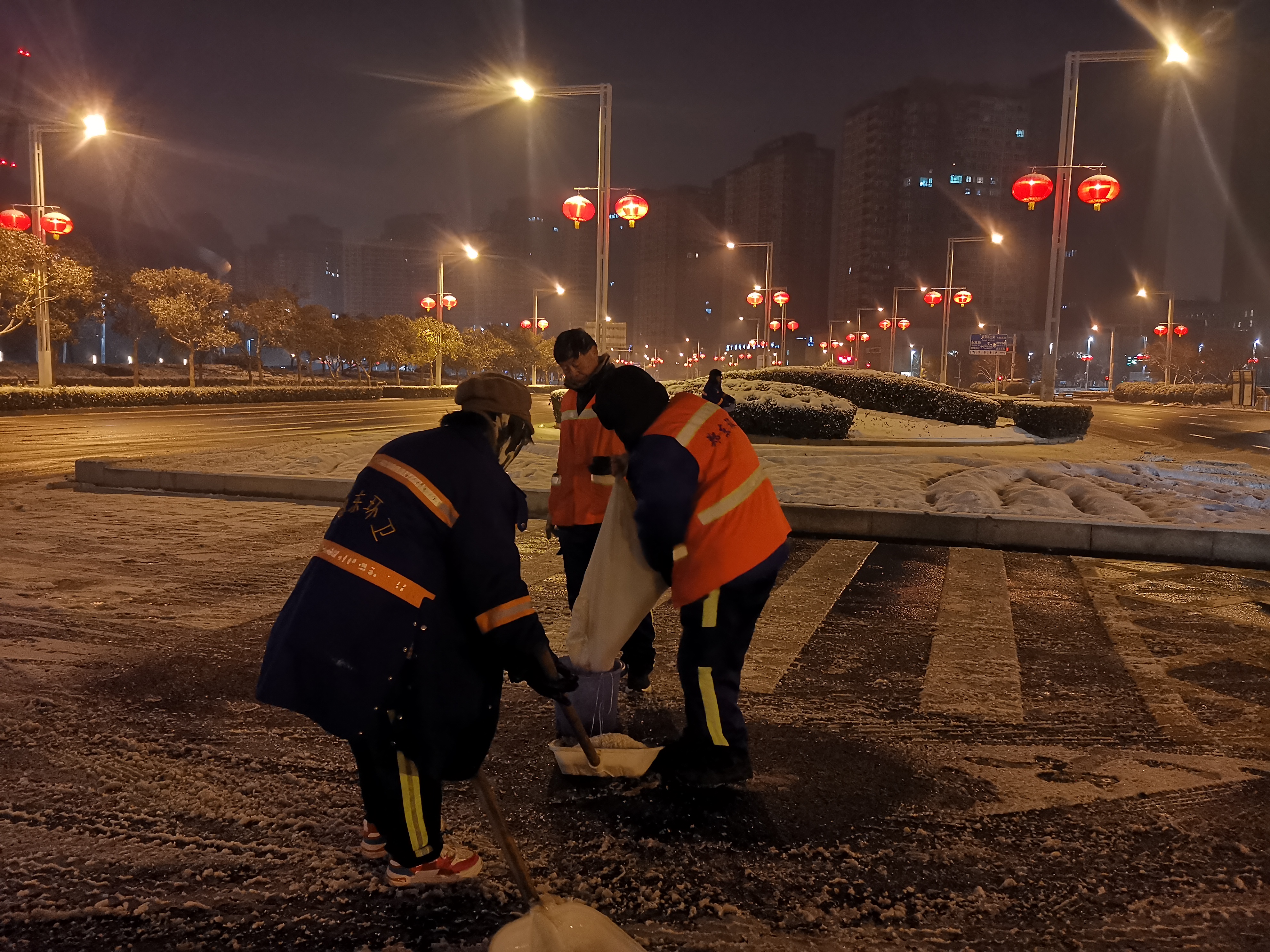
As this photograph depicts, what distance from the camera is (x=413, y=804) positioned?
2416 millimetres

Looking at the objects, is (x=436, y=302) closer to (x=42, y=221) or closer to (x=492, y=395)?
(x=42, y=221)

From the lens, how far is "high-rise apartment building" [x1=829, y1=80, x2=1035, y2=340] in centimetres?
10675

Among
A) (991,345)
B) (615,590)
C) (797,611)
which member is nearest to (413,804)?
(615,590)

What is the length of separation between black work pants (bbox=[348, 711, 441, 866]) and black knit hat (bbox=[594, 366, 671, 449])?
1.40m

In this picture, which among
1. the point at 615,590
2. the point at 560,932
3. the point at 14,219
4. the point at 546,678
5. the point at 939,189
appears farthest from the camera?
the point at 939,189

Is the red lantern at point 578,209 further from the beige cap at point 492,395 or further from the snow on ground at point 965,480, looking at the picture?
the beige cap at point 492,395

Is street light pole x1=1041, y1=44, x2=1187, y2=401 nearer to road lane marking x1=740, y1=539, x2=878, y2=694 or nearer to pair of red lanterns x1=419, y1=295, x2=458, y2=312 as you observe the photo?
road lane marking x1=740, y1=539, x2=878, y2=694

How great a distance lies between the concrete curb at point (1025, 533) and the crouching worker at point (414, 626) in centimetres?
561

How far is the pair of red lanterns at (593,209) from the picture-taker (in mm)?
17281

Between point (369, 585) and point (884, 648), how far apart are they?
11.9 ft

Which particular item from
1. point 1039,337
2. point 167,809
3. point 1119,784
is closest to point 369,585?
point 167,809

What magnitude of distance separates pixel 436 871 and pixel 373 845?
26 cm

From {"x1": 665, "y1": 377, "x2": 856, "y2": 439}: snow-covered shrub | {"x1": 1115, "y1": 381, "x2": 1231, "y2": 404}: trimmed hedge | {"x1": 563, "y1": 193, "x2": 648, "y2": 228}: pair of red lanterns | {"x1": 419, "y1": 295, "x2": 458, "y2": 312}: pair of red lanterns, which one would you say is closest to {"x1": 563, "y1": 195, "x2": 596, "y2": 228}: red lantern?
{"x1": 563, "y1": 193, "x2": 648, "y2": 228}: pair of red lanterns

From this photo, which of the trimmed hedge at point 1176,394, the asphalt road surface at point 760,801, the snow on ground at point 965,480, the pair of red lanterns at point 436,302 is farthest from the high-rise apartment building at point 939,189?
the asphalt road surface at point 760,801
